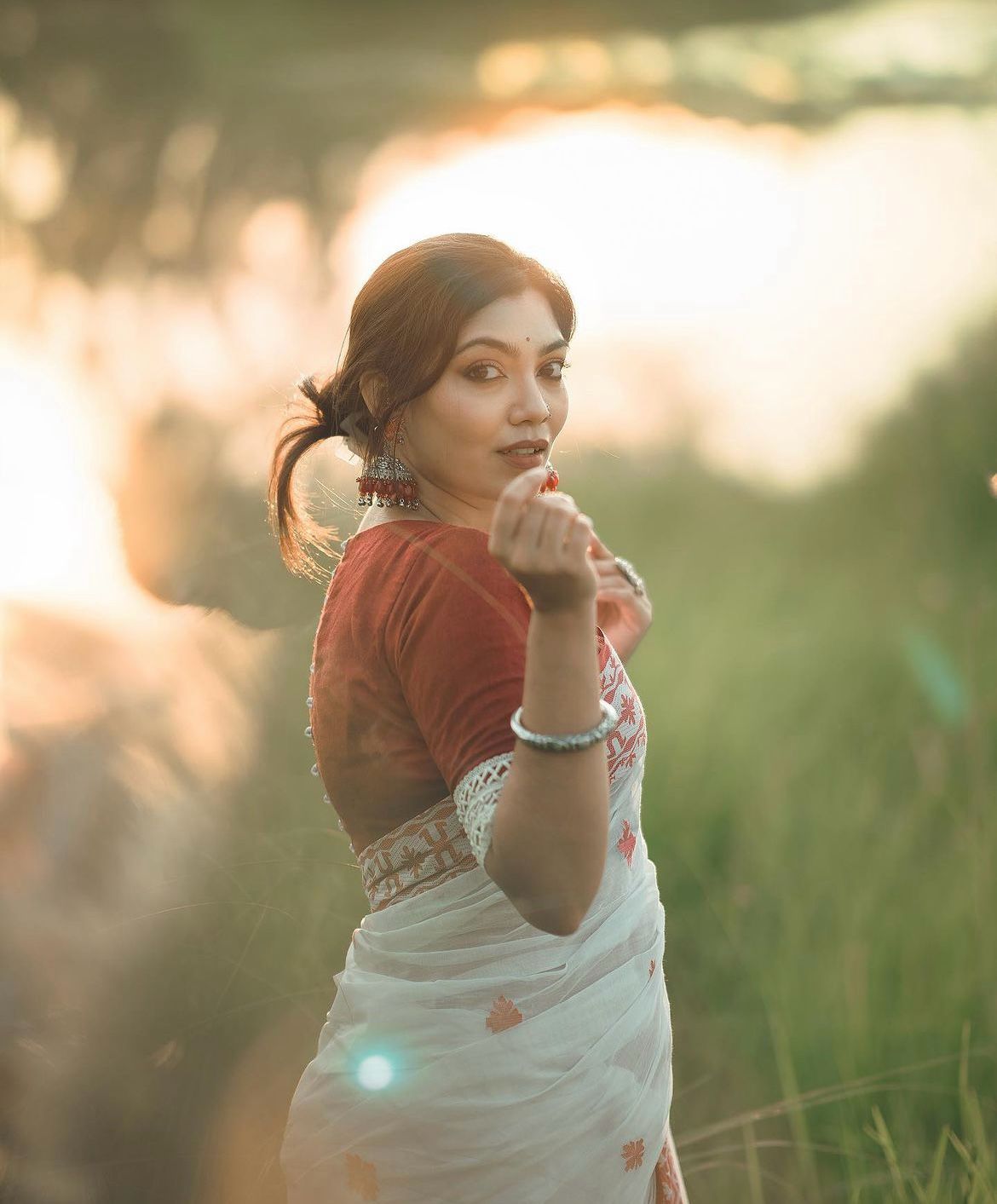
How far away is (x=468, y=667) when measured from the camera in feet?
2.73

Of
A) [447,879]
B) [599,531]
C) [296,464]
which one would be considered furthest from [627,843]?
[599,531]

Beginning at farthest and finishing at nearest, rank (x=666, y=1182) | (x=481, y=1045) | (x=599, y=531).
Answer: (x=599, y=531) → (x=666, y=1182) → (x=481, y=1045)

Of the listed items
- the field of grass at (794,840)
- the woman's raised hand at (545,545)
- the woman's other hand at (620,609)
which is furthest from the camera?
the field of grass at (794,840)

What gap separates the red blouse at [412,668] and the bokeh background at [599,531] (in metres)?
0.54

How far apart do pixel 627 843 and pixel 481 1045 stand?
0.75 feet

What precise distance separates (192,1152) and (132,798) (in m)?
0.45

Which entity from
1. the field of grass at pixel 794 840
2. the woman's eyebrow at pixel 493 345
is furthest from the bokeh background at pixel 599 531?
the woman's eyebrow at pixel 493 345

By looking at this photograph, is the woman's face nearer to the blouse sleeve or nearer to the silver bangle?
the blouse sleeve

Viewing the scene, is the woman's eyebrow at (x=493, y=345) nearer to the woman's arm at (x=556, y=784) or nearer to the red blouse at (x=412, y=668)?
the red blouse at (x=412, y=668)

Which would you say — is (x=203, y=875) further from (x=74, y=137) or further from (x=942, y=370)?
(x=942, y=370)

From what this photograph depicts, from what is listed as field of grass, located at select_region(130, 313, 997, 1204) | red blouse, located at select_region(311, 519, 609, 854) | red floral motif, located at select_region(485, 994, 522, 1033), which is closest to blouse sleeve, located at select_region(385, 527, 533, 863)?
red blouse, located at select_region(311, 519, 609, 854)

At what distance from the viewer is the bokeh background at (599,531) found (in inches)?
56.9

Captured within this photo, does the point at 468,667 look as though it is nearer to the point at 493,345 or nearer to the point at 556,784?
the point at 556,784

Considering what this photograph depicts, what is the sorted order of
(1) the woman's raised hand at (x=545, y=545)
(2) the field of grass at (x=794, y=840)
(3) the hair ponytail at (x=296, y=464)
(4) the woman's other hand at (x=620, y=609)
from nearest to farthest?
(1) the woman's raised hand at (x=545, y=545) → (3) the hair ponytail at (x=296, y=464) → (4) the woman's other hand at (x=620, y=609) → (2) the field of grass at (x=794, y=840)
